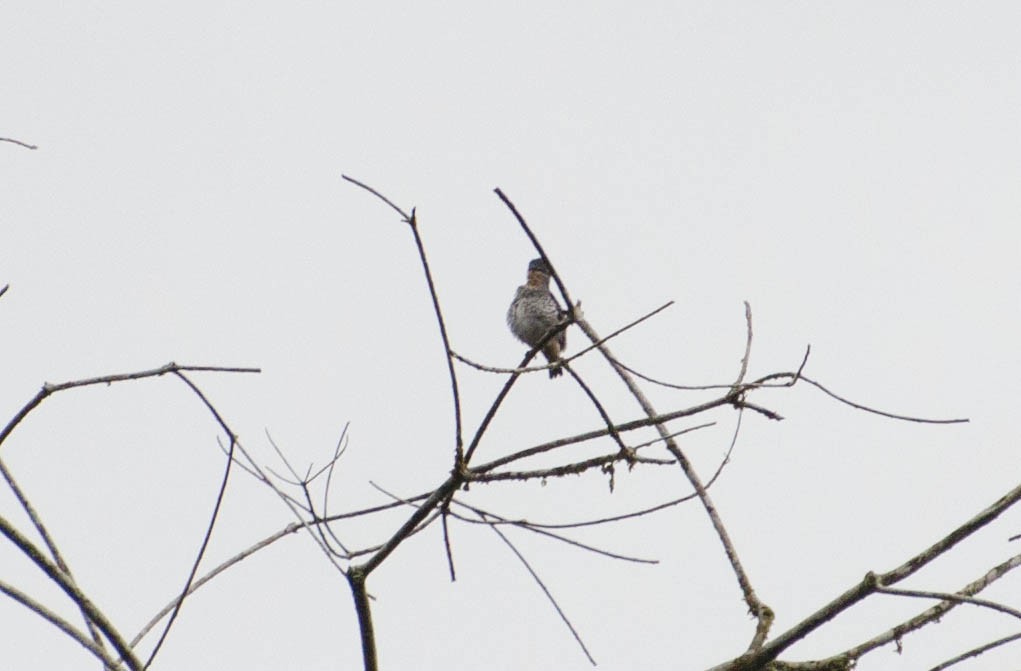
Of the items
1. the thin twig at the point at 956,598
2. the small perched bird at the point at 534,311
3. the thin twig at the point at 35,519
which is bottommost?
the thin twig at the point at 956,598

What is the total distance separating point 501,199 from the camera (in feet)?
6.48

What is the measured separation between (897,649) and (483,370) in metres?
0.89

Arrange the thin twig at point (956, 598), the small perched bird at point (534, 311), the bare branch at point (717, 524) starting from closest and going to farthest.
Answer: the thin twig at point (956, 598)
the bare branch at point (717, 524)
the small perched bird at point (534, 311)

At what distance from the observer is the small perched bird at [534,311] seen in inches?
432

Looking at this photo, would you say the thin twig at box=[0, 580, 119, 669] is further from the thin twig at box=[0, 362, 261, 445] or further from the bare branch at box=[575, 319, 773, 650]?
the bare branch at box=[575, 319, 773, 650]

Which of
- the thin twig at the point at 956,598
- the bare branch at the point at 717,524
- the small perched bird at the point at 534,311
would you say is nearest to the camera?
the thin twig at the point at 956,598

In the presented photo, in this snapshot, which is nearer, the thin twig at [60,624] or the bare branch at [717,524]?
the thin twig at [60,624]

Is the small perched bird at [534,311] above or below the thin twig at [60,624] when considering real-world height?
above

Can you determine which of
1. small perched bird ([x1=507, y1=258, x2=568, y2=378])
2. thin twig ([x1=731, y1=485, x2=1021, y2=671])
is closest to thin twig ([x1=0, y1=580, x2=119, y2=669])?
thin twig ([x1=731, y1=485, x2=1021, y2=671])

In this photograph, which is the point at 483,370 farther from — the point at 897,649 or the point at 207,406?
the point at 897,649

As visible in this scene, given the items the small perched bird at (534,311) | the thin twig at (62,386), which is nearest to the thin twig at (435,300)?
the thin twig at (62,386)

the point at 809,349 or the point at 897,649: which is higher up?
the point at 809,349

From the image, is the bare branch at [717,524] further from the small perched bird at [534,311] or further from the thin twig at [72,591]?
the small perched bird at [534,311]

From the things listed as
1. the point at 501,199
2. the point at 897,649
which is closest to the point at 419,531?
the point at 501,199
